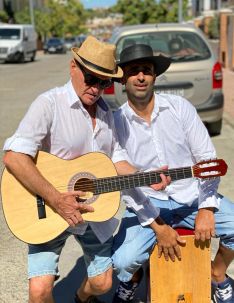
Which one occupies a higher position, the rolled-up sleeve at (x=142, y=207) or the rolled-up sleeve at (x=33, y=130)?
the rolled-up sleeve at (x=33, y=130)

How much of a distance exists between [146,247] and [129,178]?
0.45 m

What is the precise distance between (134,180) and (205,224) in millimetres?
491

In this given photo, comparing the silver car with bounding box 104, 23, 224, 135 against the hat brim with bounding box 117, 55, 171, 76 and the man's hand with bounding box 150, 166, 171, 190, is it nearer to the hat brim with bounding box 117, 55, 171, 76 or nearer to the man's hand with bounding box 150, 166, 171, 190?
the hat brim with bounding box 117, 55, 171, 76

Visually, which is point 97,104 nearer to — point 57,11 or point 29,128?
point 29,128

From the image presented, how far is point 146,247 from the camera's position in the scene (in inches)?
120

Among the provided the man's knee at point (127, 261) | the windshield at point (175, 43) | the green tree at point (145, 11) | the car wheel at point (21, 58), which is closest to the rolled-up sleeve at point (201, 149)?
the man's knee at point (127, 261)

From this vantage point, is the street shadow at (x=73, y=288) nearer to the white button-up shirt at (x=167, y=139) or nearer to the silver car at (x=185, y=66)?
the white button-up shirt at (x=167, y=139)

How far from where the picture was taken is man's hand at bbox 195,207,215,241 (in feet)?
9.75

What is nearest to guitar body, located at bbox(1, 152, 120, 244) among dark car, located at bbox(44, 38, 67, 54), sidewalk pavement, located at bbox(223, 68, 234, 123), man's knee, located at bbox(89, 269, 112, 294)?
man's knee, located at bbox(89, 269, 112, 294)

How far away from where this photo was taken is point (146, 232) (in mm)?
3070

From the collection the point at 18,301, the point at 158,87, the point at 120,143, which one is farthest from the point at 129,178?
the point at 158,87

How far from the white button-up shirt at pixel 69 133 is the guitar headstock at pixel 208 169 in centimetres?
37

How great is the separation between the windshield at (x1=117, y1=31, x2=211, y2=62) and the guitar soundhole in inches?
197

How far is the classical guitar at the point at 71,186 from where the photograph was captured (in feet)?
9.09
